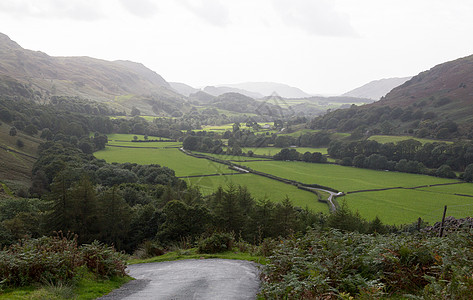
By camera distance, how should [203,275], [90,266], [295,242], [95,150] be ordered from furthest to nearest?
[95,150] → [295,242] → [203,275] → [90,266]

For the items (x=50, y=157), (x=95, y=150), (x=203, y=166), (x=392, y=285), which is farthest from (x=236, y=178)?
(x=392, y=285)

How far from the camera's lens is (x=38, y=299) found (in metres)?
8.01

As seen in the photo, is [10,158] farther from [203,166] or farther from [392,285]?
[392,285]

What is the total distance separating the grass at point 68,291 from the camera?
8.16m

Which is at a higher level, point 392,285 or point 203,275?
point 392,285

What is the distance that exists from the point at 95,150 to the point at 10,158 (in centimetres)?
3479

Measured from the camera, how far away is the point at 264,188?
2498 inches

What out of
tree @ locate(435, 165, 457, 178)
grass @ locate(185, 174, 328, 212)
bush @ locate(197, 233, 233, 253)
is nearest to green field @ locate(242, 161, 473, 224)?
tree @ locate(435, 165, 457, 178)

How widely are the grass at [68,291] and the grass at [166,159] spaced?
208 feet

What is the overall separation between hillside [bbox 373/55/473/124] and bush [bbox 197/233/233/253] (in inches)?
5167

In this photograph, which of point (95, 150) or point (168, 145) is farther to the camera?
point (168, 145)

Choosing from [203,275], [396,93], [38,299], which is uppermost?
[396,93]

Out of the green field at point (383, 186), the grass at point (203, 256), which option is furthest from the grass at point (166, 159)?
the grass at point (203, 256)

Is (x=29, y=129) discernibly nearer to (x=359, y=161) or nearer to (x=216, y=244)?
(x=216, y=244)
